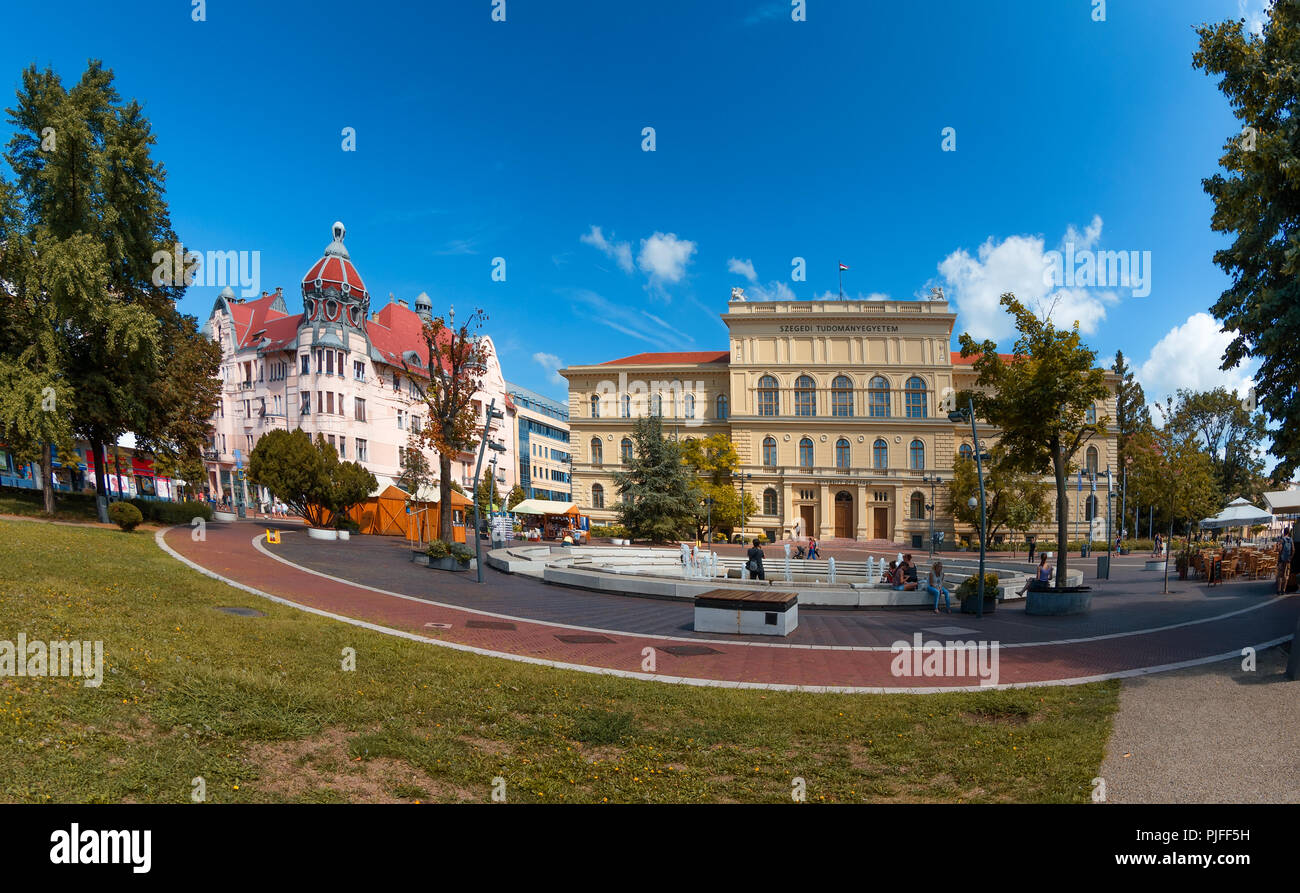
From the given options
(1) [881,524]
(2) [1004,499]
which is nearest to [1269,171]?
(2) [1004,499]

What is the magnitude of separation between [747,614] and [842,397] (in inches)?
1818

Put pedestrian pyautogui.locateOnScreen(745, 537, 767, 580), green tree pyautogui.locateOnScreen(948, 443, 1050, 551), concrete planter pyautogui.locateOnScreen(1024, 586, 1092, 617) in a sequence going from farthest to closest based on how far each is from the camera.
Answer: green tree pyautogui.locateOnScreen(948, 443, 1050, 551) → pedestrian pyautogui.locateOnScreen(745, 537, 767, 580) → concrete planter pyautogui.locateOnScreen(1024, 586, 1092, 617)

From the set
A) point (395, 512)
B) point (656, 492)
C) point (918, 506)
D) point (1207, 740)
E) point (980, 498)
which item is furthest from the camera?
point (918, 506)

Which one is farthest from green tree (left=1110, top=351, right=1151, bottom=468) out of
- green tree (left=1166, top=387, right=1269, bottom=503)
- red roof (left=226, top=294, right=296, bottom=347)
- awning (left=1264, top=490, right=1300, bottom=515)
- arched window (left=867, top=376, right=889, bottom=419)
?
red roof (left=226, top=294, right=296, bottom=347)

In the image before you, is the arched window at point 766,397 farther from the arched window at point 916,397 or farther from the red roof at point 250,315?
the red roof at point 250,315

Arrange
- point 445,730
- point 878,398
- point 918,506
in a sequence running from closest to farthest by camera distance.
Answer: point 445,730 → point 918,506 → point 878,398

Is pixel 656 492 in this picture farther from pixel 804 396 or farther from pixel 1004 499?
pixel 1004 499

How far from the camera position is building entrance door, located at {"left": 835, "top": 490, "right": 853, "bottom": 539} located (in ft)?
184

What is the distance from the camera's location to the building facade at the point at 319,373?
60531 mm

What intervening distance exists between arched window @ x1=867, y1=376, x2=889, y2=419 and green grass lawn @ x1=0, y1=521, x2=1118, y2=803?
1955 inches

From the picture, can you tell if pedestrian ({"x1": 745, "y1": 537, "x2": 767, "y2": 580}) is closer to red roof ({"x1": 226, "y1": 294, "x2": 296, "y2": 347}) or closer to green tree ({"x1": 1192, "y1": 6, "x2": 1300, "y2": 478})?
green tree ({"x1": 1192, "y1": 6, "x2": 1300, "y2": 478})

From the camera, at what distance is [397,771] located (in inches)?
219

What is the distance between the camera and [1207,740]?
252 inches
